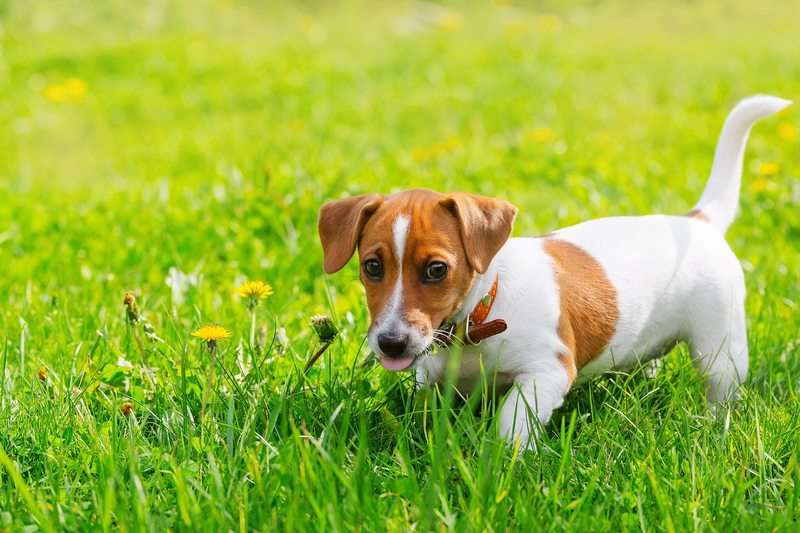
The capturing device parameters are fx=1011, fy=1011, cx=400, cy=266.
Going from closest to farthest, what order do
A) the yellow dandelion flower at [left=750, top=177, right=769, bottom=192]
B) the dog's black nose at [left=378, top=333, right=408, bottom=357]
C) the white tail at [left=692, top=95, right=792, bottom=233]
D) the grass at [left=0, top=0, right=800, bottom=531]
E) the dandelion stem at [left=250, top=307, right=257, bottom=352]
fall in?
1. the grass at [left=0, top=0, right=800, bottom=531]
2. the dog's black nose at [left=378, top=333, right=408, bottom=357]
3. the dandelion stem at [left=250, top=307, right=257, bottom=352]
4. the white tail at [left=692, top=95, right=792, bottom=233]
5. the yellow dandelion flower at [left=750, top=177, right=769, bottom=192]

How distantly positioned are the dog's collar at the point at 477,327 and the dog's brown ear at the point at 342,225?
1.26ft

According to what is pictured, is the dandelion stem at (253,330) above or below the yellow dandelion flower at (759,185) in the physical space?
above

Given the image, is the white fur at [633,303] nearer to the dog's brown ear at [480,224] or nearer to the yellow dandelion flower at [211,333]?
the dog's brown ear at [480,224]

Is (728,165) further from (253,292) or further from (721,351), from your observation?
(253,292)

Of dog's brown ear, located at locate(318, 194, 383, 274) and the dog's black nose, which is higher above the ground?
dog's brown ear, located at locate(318, 194, 383, 274)

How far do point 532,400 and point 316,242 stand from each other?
212 centimetres

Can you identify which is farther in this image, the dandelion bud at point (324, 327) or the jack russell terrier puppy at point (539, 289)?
the dandelion bud at point (324, 327)

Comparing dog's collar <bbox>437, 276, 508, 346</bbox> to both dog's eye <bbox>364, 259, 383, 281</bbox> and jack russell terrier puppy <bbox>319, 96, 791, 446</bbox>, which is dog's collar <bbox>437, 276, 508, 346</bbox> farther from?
dog's eye <bbox>364, 259, 383, 281</bbox>

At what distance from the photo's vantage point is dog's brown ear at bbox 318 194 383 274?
3082mm

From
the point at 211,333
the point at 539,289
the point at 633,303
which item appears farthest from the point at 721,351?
the point at 211,333

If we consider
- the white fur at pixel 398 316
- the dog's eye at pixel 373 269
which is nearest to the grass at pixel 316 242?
the white fur at pixel 398 316

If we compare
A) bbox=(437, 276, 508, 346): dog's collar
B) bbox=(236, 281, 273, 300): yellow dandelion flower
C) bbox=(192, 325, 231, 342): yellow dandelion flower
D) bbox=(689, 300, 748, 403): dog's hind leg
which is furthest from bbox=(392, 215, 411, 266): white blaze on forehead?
bbox=(689, 300, 748, 403): dog's hind leg

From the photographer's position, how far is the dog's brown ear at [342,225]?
308cm

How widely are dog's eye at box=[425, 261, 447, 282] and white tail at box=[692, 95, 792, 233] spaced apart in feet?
4.70
